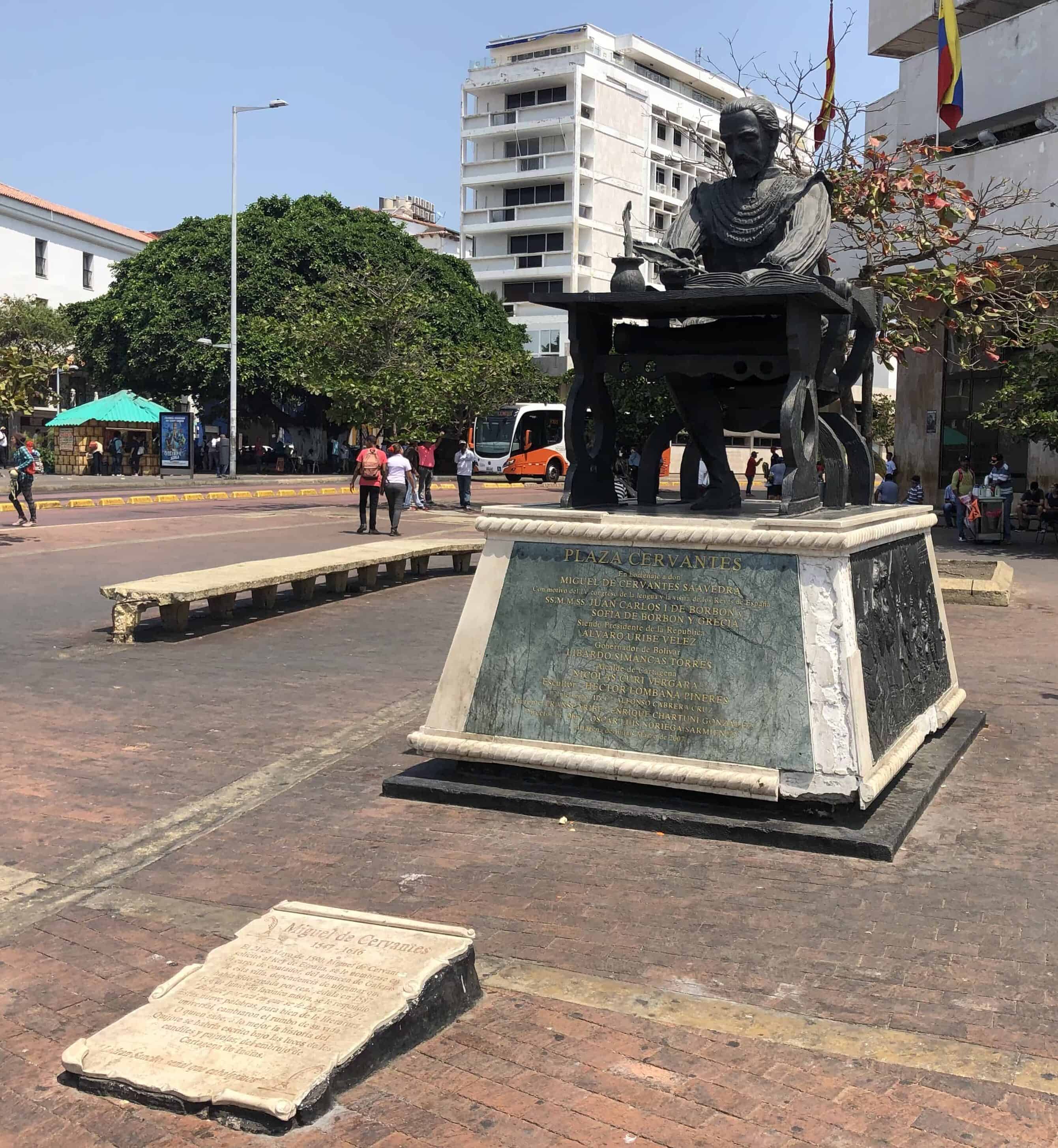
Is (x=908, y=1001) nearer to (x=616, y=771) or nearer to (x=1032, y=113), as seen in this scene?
(x=616, y=771)

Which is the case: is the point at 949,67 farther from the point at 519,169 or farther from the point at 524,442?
the point at 519,169

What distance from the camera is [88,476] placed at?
4147 cm

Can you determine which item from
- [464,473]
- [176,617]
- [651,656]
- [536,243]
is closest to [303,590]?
[176,617]

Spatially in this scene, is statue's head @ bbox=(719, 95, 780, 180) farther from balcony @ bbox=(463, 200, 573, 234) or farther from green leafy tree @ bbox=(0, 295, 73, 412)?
balcony @ bbox=(463, 200, 573, 234)

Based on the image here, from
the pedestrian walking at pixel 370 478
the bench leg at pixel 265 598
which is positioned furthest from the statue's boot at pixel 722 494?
the pedestrian walking at pixel 370 478

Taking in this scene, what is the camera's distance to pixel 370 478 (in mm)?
19734

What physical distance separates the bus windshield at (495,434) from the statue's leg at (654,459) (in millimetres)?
35947

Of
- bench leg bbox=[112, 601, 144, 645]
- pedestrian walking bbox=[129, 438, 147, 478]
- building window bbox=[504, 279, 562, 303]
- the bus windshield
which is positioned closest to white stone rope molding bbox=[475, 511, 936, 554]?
bench leg bbox=[112, 601, 144, 645]

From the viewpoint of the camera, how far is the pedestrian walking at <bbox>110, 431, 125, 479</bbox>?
4159 centimetres

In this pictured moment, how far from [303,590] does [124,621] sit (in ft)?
10.0

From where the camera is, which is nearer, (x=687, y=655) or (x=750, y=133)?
(x=687, y=655)

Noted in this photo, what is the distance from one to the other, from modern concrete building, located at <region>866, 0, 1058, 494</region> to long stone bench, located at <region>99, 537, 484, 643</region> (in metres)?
10.1

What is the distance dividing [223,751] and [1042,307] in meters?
11.2

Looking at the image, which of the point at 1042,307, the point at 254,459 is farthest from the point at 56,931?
the point at 254,459
